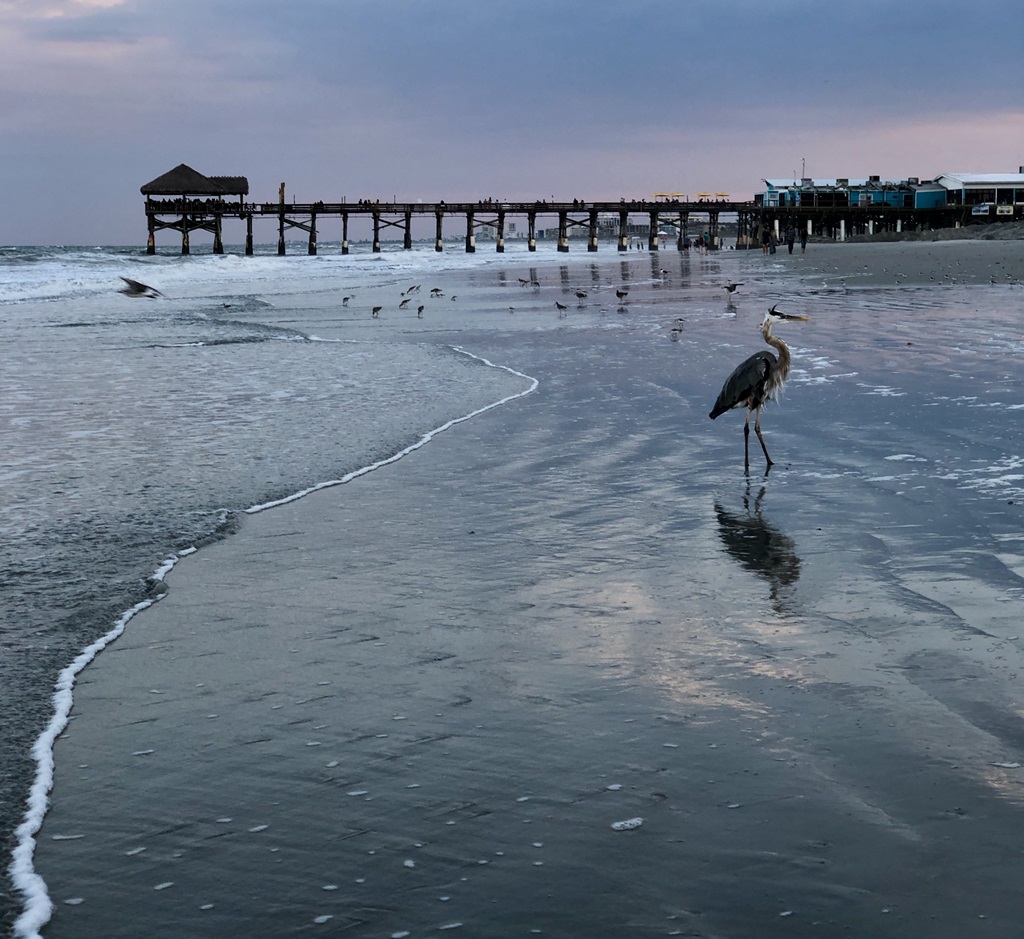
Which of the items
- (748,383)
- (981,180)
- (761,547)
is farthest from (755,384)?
(981,180)

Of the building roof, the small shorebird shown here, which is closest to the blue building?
the building roof

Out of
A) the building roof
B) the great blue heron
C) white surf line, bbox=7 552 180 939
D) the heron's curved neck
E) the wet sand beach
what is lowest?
white surf line, bbox=7 552 180 939

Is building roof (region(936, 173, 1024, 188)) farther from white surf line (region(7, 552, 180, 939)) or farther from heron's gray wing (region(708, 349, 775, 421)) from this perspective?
white surf line (region(7, 552, 180, 939))

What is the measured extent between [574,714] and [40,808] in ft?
6.02

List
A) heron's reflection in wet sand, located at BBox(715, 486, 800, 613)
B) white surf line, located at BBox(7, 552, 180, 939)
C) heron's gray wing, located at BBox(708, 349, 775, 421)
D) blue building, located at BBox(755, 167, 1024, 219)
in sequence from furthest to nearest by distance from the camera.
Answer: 1. blue building, located at BBox(755, 167, 1024, 219)
2. heron's gray wing, located at BBox(708, 349, 775, 421)
3. heron's reflection in wet sand, located at BBox(715, 486, 800, 613)
4. white surf line, located at BBox(7, 552, 180, 939)

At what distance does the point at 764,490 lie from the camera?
828cm

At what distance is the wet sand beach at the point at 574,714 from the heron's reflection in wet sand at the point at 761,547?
30 millimetres

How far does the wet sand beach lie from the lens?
317 cm

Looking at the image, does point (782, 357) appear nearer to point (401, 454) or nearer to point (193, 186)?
point (401, 454)

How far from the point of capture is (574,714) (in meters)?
4.36

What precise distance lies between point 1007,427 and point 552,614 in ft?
19.8

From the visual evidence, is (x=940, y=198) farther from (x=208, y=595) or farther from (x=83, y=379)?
(x=208, y=595)

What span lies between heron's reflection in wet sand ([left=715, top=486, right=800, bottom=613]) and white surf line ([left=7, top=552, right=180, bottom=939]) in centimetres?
312

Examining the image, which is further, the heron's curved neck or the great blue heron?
the heron's curved neck
